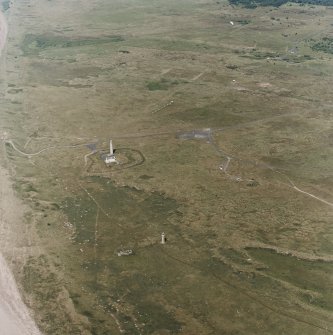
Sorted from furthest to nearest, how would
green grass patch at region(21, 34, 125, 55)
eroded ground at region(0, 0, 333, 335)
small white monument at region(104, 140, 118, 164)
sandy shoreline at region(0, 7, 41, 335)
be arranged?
green grass patch at region(21, 34, 125, 55)
small white monument at region(104, 140, 118, 164)
eroded ground at region(0, 0, 333, 335)
sandy shoreline at region(0, 7, 41, 335)

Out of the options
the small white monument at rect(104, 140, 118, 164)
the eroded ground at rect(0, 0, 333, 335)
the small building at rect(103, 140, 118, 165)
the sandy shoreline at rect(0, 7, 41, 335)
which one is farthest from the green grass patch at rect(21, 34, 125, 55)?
the sandy shoreline at rect(0, 7, 41, 335)

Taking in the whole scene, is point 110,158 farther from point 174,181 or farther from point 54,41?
point 54,41

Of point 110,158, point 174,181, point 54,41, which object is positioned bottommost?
point 174,181

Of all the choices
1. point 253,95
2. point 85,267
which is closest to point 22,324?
point 85,267

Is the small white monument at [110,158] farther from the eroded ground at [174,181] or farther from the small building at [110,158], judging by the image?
the eroded ground at [174,181]

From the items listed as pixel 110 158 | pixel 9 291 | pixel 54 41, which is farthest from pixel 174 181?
pixel 54 41

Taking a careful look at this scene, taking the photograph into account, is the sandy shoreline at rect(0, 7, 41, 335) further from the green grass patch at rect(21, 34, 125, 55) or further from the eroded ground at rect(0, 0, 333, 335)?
the green grass patch at rect(21, 34, 125, 55)
